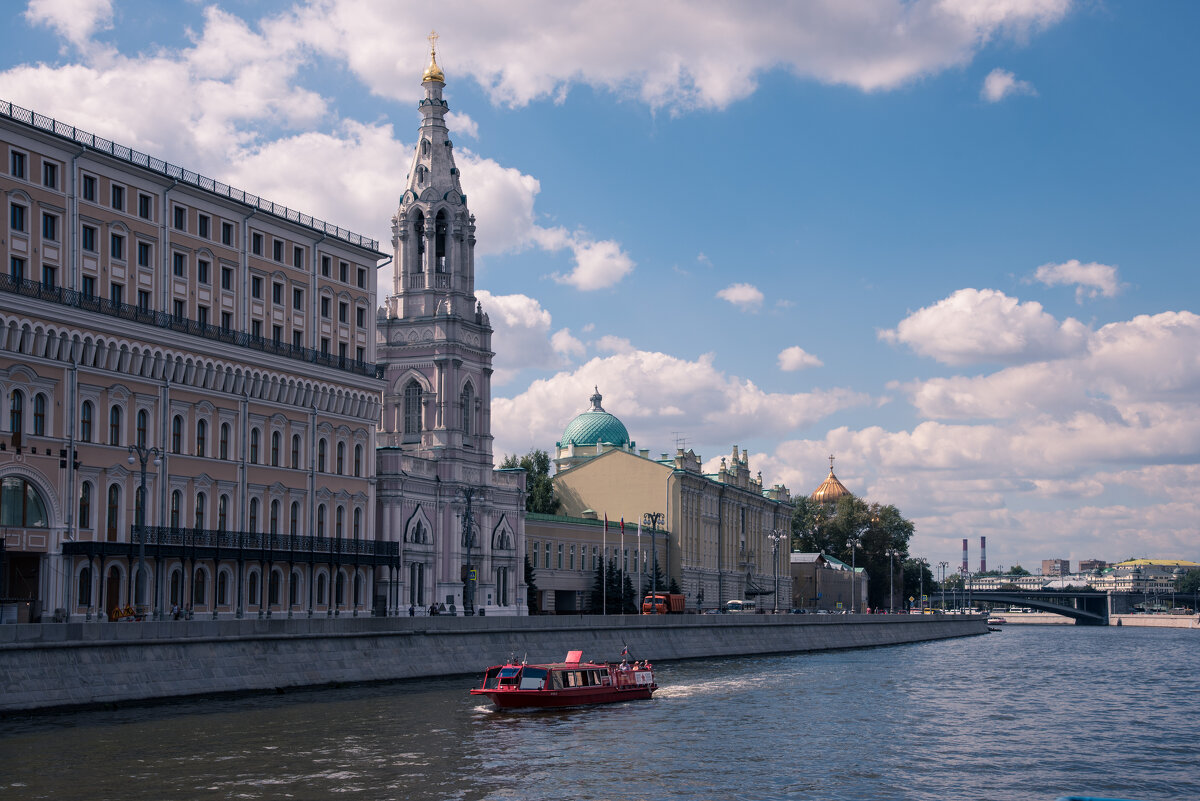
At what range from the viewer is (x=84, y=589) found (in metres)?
62.5

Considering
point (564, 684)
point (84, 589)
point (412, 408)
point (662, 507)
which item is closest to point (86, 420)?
point (84, 589)

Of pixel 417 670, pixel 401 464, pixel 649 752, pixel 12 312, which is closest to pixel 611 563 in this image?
pixel 401 464

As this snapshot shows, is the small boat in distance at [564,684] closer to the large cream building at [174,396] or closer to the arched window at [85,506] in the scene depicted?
the large cream building at [174,396]

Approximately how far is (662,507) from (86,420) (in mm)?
71442

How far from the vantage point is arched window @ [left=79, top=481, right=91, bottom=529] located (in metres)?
62.5

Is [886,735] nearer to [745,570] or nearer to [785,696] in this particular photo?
[785,696]

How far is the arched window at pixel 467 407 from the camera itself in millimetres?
95188

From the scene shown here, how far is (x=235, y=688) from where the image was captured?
171 ft

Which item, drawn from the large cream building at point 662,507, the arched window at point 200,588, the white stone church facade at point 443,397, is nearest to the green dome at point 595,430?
the large cream building at point 662,507

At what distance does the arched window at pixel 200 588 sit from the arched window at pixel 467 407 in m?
27.9

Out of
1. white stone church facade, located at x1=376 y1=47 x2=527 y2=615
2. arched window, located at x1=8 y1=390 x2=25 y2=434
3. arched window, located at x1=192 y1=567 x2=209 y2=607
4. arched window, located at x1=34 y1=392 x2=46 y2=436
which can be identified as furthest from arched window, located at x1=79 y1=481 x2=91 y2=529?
white stone church facade, located at x1=376 y1=47 x2=527 y2=615

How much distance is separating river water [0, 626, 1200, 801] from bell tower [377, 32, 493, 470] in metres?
33.2

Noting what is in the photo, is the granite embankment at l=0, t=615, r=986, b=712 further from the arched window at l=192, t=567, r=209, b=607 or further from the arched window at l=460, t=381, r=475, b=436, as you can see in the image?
the arched window at l=460, t=381, r=475, b=436

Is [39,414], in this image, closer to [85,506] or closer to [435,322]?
[85,506]
